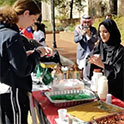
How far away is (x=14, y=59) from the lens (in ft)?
5.38

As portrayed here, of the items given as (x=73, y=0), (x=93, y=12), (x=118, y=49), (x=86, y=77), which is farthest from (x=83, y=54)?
(x=73, y=0)

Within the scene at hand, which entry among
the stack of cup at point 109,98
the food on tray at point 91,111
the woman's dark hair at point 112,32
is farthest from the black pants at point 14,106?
the woman's dark hair at point 112,32

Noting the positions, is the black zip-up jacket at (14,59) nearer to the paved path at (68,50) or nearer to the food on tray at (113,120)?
the food on tray at (113,120)

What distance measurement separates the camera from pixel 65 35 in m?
13.1

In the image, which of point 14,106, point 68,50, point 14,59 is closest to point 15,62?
point 14,59

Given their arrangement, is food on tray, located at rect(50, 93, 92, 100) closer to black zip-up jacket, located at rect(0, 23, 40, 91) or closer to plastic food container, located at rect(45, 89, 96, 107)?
plastic food container, located at rect(45, 89, 96, 107)

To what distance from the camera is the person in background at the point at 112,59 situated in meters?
2.39

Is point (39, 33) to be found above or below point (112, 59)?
above

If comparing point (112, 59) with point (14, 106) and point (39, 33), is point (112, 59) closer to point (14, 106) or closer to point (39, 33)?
point (14, 106)

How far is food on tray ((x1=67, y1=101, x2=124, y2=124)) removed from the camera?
1.62 metres

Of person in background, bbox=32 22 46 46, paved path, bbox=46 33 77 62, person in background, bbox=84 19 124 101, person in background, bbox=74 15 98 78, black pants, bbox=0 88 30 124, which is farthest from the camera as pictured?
paved path, bbox=46 33 77 62

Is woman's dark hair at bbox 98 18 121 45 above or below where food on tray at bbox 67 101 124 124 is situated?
above

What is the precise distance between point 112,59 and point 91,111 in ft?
2.87

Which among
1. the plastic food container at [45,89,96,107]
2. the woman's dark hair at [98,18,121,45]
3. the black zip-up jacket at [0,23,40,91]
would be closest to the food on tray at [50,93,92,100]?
the plastic food container at [45,89,96,107]
